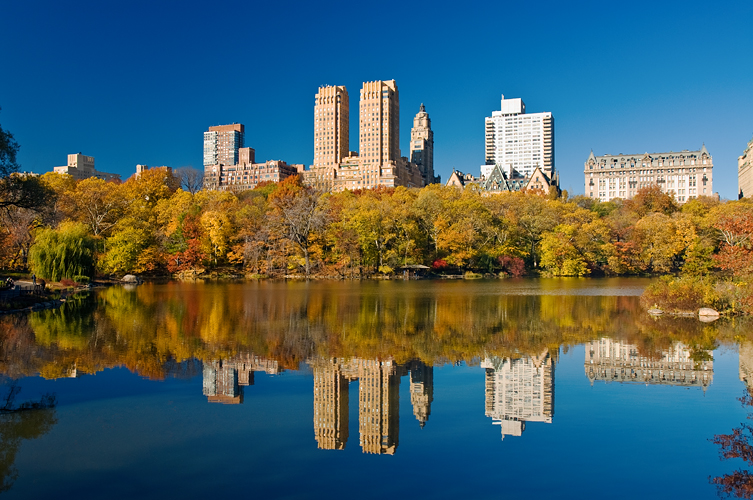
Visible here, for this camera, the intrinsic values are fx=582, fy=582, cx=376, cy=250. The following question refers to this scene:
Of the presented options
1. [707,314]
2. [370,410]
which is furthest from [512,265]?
[370,410]

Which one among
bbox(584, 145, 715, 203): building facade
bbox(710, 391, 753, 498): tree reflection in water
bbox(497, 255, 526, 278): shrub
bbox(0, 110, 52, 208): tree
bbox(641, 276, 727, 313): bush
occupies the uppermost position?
bbox(584, 145, 715, 203): building facade

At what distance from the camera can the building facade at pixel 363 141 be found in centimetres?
15850

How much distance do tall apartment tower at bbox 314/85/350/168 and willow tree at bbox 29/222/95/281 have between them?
12865cm

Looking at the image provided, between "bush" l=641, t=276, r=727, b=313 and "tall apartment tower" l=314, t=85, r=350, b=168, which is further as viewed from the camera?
"tall apartment tower" l=314, t=85, r=350, b=168

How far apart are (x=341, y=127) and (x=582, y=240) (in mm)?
118281

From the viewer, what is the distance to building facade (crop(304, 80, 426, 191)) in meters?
158

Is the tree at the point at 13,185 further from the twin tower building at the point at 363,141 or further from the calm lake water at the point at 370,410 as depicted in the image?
the twin tower building at the point at 363,141

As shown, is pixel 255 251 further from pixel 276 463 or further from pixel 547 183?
pixel 547 183

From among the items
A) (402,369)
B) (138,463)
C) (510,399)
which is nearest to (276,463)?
(138,463)

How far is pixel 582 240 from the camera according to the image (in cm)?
6006

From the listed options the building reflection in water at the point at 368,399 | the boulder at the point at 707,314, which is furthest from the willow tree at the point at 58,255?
the boulder at the point at 707,314

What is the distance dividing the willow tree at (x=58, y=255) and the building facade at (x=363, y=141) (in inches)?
4563

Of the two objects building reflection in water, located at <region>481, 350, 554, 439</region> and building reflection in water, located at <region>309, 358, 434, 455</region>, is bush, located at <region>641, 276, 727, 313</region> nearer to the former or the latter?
building reflection in water, located at <region>481, 350, 554, 439</region>

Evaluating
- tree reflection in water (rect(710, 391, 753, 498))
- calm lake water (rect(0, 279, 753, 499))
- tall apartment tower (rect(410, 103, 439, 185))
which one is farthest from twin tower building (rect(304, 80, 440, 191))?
tree reflection in water (rect(710, 391, 753, 498))
